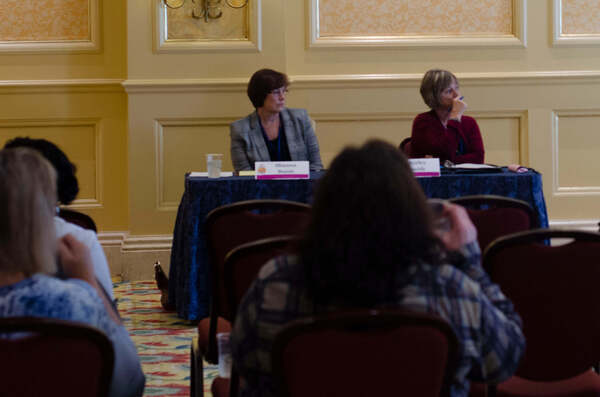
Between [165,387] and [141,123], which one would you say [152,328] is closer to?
[165,387]

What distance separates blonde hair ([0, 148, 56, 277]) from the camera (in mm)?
1494

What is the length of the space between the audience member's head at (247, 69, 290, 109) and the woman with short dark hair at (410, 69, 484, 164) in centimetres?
84

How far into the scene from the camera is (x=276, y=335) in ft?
4.42

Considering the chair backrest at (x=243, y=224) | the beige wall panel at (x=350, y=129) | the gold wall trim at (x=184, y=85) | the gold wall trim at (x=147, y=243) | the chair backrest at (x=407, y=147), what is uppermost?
the gold wall trim at (x=184, y=85)

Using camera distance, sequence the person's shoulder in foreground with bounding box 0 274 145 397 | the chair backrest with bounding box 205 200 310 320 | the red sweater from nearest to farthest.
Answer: the person's shoulder in foreground with bounding box 0 274 145 397 < the chair backrest with bounding box 205 200 310 320 < the red sweater

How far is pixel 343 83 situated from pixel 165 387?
2.94m

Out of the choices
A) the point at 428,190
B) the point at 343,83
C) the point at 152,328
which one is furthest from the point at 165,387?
the point at 343,83

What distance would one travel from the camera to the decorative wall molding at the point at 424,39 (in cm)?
551

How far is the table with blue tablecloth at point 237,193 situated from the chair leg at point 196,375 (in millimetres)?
1174

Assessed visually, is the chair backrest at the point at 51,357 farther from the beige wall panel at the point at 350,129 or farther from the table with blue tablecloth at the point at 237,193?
the beige wall panel at the point at 350,129

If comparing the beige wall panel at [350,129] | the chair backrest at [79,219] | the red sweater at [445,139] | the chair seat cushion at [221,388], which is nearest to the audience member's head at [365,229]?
the chair seat cushion at [221,388]

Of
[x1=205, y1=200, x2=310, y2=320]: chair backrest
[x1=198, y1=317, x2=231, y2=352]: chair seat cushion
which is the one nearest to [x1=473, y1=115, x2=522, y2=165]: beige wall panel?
[x1=205, y1=200, x2=310, y2=320]: chair backrest

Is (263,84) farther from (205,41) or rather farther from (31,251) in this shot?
(31,251)

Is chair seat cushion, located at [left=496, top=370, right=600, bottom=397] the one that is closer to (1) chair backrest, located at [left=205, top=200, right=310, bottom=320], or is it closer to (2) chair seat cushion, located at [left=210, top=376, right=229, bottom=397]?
(2) chair seat cushion, located at [left=210, top=376, right=229, bottom=397]
